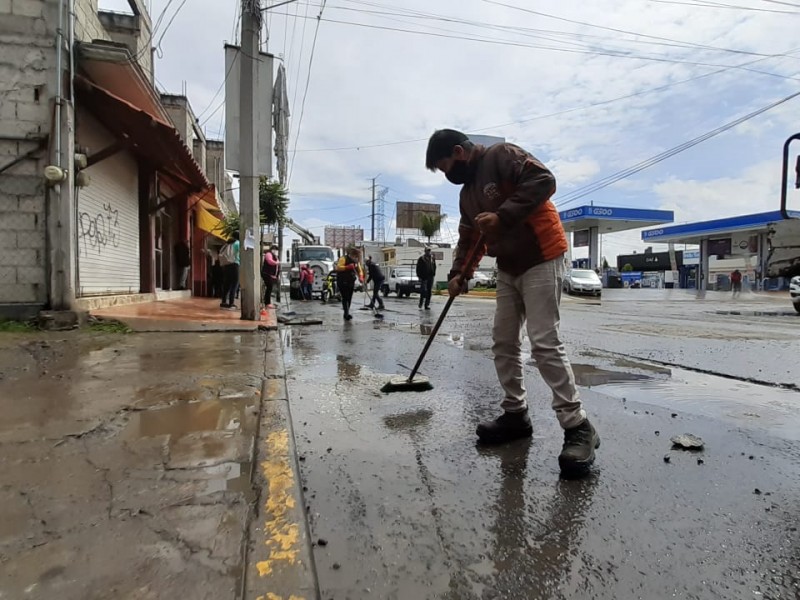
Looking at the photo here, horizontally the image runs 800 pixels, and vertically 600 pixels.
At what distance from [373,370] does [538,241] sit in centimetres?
279

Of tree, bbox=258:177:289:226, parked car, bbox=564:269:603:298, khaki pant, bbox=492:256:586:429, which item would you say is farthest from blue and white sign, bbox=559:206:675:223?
khaki pant, bbox=492:256:586:429

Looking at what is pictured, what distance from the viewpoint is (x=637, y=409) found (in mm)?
3635

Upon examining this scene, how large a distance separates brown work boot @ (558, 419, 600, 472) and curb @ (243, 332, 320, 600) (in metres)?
1.26

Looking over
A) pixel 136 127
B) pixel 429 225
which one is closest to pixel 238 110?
pixel 136 127

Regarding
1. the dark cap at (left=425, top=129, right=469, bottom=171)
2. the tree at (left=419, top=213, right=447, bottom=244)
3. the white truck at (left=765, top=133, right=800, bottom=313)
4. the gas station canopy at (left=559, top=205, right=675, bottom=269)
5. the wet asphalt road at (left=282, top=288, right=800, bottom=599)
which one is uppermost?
the tree at (left=419, top=213, right=447, bottom=244)

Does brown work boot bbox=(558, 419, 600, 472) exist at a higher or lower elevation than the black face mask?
lower

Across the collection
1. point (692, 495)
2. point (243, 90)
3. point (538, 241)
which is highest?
point (243, 90)

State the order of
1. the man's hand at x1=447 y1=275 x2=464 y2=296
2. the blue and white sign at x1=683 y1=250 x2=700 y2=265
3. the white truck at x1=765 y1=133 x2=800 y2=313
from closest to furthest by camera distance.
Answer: the white truck at x1=765 y1=133 x2=800 y2=313 → the man's hand at x1=447 y1=275 x2=464 y2=296 → the blue and white sign at x1=683 y1=250 x2=700 y2=265

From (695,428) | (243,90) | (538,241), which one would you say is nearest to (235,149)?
(243,90)

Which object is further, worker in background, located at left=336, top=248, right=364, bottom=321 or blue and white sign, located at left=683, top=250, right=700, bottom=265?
blue and white sign, located at left=683, top=250, right=700, bottom=265

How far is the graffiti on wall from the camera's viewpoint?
8.33 m

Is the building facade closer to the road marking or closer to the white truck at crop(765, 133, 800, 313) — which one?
the road marking

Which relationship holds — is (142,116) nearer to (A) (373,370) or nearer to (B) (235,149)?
(B) (235,149)

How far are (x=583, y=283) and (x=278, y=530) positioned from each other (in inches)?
993
